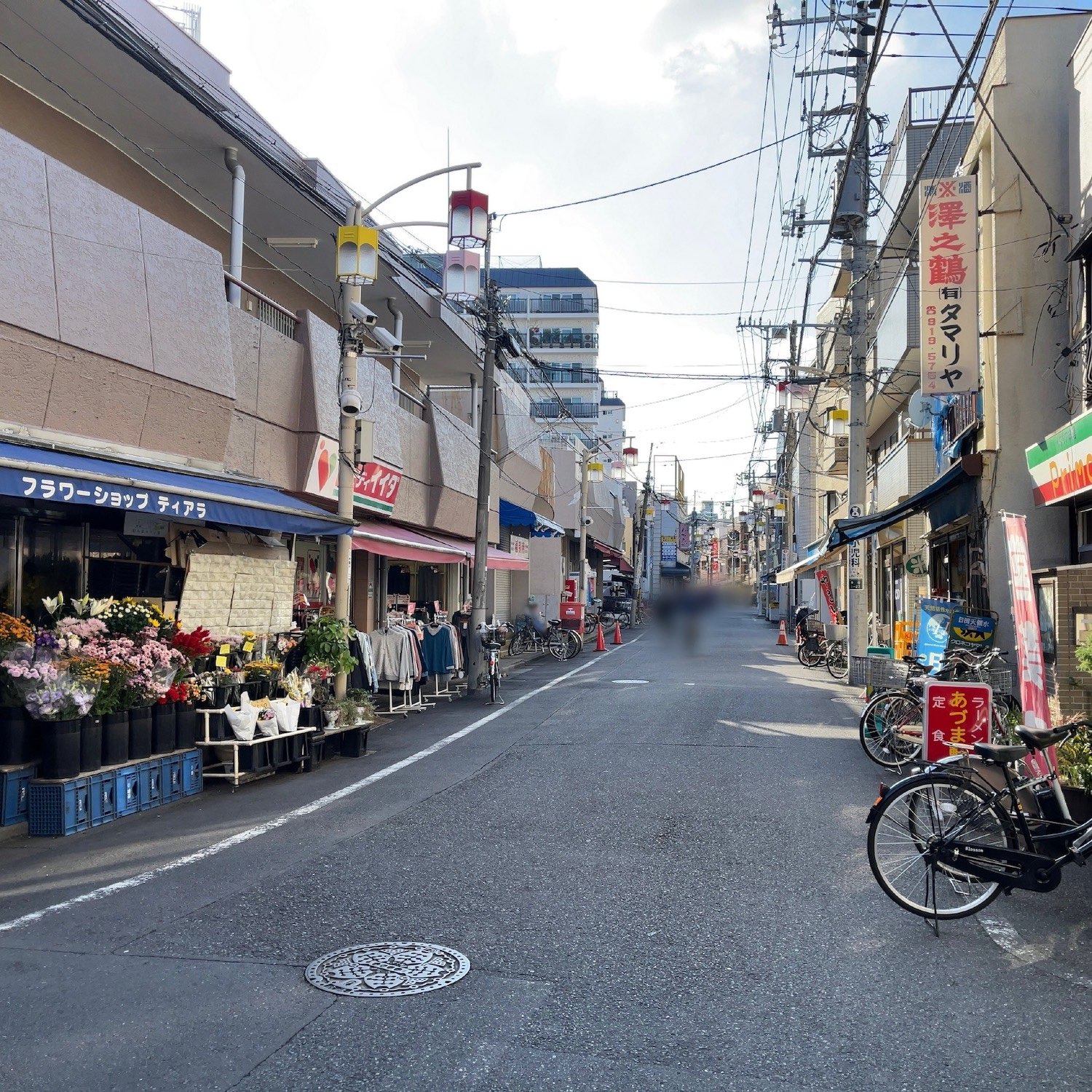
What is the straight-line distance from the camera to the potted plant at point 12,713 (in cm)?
807

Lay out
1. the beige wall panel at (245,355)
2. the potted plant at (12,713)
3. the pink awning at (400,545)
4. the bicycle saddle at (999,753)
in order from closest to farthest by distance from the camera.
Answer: the bicycle saddle at (999,753) → the potted plant at (12,713) → the beige wall panel at (245,355) → the pink awning at (400,545)

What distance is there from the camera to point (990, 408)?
14430mm

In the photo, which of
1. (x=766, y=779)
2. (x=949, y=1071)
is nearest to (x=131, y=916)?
(x=949, y=1071)

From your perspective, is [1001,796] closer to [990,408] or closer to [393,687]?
[990,408]

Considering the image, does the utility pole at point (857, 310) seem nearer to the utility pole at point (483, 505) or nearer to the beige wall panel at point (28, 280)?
the utility pole at point (483, 505)

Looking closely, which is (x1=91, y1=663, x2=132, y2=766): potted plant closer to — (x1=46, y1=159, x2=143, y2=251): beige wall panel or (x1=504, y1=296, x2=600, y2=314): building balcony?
(x1=46, y1=159, x2=143, y2=251): beige wall panel

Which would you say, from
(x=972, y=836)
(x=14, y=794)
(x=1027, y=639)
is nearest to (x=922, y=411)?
(x=1027, y=639)

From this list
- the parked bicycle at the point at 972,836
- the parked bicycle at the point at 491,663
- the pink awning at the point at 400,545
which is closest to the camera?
the parked bicycle at the point at 972,836

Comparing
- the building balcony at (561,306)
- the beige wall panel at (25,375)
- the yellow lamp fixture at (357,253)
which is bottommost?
the beige wall panel at (25,375)

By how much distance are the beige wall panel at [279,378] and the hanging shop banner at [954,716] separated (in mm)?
10970

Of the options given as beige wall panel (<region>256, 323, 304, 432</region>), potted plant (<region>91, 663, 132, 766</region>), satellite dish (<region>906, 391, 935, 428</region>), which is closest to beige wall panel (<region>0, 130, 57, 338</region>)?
potted plant (<region>91, 663, 132, 766</region>)

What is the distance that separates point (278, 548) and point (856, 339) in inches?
491

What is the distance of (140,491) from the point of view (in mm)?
9508

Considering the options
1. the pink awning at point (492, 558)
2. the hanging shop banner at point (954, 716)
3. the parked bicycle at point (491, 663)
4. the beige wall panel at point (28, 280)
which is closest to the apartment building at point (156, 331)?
the beige wall panel at point (28, 280)
